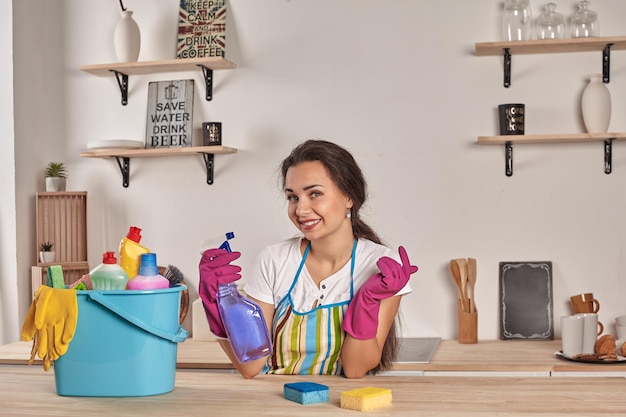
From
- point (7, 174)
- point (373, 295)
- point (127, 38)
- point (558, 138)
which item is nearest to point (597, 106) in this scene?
point (558, 138)

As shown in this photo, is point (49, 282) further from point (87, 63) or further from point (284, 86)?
point (87, 63)

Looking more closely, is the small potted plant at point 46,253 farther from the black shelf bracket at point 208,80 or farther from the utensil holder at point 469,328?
the utensil holder at point 469,328

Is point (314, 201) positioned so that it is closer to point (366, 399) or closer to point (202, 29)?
point (366, 399)

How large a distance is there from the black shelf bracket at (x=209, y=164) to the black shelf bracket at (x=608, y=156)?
1.49 m

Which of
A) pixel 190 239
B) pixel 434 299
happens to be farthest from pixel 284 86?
pixel 434 299

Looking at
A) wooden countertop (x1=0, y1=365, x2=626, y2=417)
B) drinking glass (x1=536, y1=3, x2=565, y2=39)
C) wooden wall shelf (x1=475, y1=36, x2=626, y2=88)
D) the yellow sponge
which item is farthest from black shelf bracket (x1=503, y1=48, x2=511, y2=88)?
the yellow sponge

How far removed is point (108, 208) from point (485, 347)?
5.33 ft

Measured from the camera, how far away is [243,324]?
1.64m

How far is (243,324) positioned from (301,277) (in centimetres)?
50

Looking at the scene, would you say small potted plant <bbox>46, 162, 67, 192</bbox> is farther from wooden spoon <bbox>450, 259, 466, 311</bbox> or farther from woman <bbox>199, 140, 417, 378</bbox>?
wooden spoon <bbox>450, 259, 466, 311</bbox>

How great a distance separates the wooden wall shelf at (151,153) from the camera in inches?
125

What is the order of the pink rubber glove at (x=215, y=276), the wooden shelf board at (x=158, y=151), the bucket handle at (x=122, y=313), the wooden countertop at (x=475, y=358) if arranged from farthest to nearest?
the wooden shelf board at (x=158, y=151)
the wooden countertop at (x=475, y=358)
the pink rubber glove at (x=215, y=276)
the bucket handle at (x=122, y=313)

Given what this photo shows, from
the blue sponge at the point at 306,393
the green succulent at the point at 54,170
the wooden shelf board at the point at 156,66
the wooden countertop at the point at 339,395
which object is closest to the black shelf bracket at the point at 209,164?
the wooden shelf board at the point at 156,66

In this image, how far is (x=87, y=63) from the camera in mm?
3473
